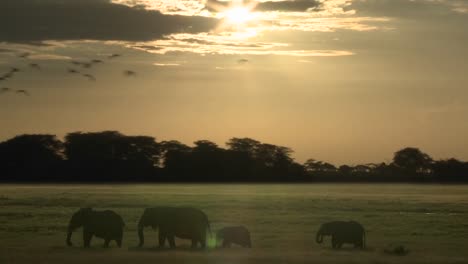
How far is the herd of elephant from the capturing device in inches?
1048

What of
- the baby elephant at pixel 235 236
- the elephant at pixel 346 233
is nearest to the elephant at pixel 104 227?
the baby elephant at pixel 235 236

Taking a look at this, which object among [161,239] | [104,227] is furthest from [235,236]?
[104,227]

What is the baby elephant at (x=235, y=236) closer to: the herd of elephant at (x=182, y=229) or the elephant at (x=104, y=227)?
the herd of elephant at (x=182, y=229)

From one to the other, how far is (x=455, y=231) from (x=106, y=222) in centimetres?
1475

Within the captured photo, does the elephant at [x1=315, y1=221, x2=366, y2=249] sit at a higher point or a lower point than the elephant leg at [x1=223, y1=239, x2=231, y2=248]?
higher

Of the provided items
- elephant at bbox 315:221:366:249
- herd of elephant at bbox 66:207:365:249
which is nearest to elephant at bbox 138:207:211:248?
herd of elephant at bbox 66:207:365:249

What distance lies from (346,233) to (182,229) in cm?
466

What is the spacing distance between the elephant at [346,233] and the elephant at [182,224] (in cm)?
358

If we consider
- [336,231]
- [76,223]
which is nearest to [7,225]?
[76,223]

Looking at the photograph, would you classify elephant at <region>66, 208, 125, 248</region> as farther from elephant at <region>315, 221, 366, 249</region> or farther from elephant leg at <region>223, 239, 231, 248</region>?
elephant at <region>315, 221, 366, 249</region>

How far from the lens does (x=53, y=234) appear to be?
107 feet

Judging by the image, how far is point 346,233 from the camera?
27.0 metres

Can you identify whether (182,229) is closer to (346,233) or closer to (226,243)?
(226,243)

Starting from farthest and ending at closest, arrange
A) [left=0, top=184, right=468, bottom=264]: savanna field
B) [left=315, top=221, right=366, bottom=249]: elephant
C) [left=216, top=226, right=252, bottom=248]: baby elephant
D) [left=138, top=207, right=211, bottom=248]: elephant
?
[left=216, top=226, right=252, bottom=248]: baby elephant → [left=315, top=221, right=366, bottom=249]: elephant → [left=138, top=207, right=211, bottom=248]: elephant → [left=0, top=184, right=468, bottom=264]: savanna field
